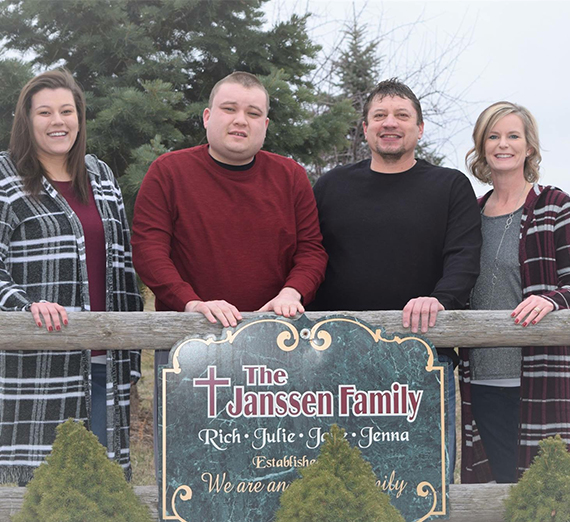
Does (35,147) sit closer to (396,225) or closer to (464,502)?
(396,225)

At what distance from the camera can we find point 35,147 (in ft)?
10.7

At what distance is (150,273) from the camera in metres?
2.98

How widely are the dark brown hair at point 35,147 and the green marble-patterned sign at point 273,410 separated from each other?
1045 mm

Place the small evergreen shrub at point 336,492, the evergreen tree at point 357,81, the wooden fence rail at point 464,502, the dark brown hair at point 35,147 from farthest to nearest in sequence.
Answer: the evergreen tree at point 357,81
the dark brown hair at point 35,147
the wooden fence rail at point 464,502
the small evergreen shrub at point 336,492

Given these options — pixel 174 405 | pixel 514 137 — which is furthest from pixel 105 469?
pixel 514 137

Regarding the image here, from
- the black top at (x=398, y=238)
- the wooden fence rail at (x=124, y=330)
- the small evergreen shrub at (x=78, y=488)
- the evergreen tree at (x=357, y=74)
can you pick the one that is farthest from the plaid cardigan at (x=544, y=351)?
the evergreen tree at (x=357, y=74)

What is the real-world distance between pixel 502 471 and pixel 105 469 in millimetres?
2038

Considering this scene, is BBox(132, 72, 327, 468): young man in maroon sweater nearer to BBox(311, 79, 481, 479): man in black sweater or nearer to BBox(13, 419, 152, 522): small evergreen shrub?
BBox(311, 79, 481, 479): man in black sweater

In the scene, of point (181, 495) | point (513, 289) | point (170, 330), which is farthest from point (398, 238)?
point (181, 495)

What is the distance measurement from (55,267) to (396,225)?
1577 millimetres

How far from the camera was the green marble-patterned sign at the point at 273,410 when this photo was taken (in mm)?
2789

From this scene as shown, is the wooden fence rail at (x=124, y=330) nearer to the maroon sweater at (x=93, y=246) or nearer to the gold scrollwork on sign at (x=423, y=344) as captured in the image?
the gold scrollwork on sign at (x=423, y=344)

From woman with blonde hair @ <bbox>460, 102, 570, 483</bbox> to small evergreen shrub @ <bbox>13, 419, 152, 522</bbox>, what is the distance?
1773 millimetres

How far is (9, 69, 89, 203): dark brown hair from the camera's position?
3193 millimetres
